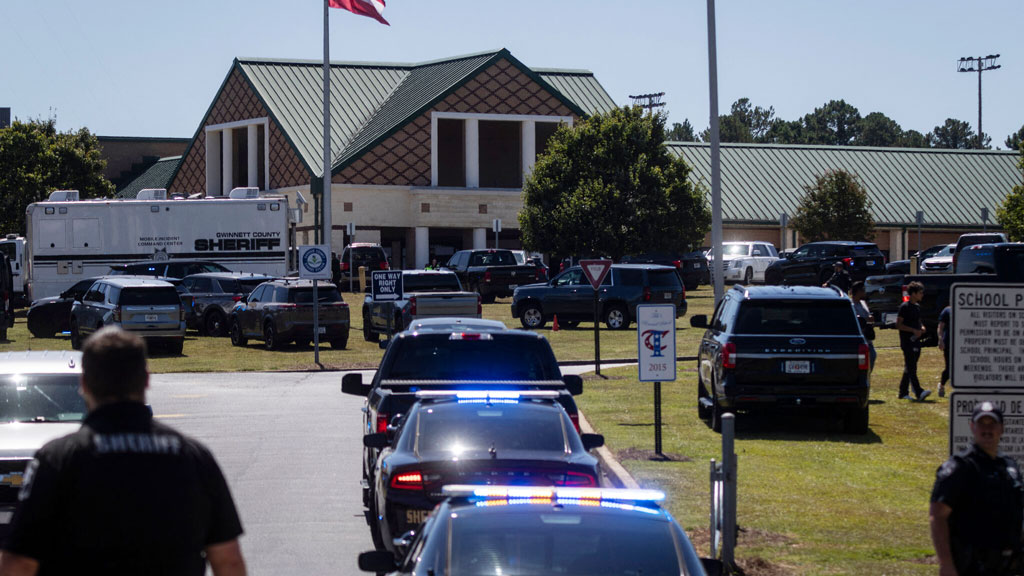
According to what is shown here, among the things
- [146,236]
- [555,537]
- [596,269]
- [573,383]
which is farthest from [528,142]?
[555,537]

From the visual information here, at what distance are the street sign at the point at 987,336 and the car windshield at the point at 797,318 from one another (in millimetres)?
8292

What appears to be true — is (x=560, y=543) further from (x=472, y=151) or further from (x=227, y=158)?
(x=227, y=158)

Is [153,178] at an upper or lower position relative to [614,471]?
upper

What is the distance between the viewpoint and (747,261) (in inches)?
2092

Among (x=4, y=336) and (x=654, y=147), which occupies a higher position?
(x=654, y=147)

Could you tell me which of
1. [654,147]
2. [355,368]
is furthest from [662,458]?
[654,147]

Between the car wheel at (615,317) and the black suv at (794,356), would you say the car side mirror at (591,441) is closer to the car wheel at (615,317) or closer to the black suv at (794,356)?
the black suv at (794,356)

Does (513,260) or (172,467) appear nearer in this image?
(172,467)

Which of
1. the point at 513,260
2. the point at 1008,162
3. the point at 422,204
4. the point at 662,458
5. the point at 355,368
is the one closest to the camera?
the point at 662,458

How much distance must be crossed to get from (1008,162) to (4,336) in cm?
6046

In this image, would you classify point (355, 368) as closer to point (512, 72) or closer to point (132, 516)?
point (132, 516)

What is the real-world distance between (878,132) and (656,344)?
161232 millimetres

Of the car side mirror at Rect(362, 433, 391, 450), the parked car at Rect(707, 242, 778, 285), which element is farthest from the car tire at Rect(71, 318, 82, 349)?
the parked car at Rect(707, 242, 778, 285)

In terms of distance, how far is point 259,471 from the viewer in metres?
14.2
